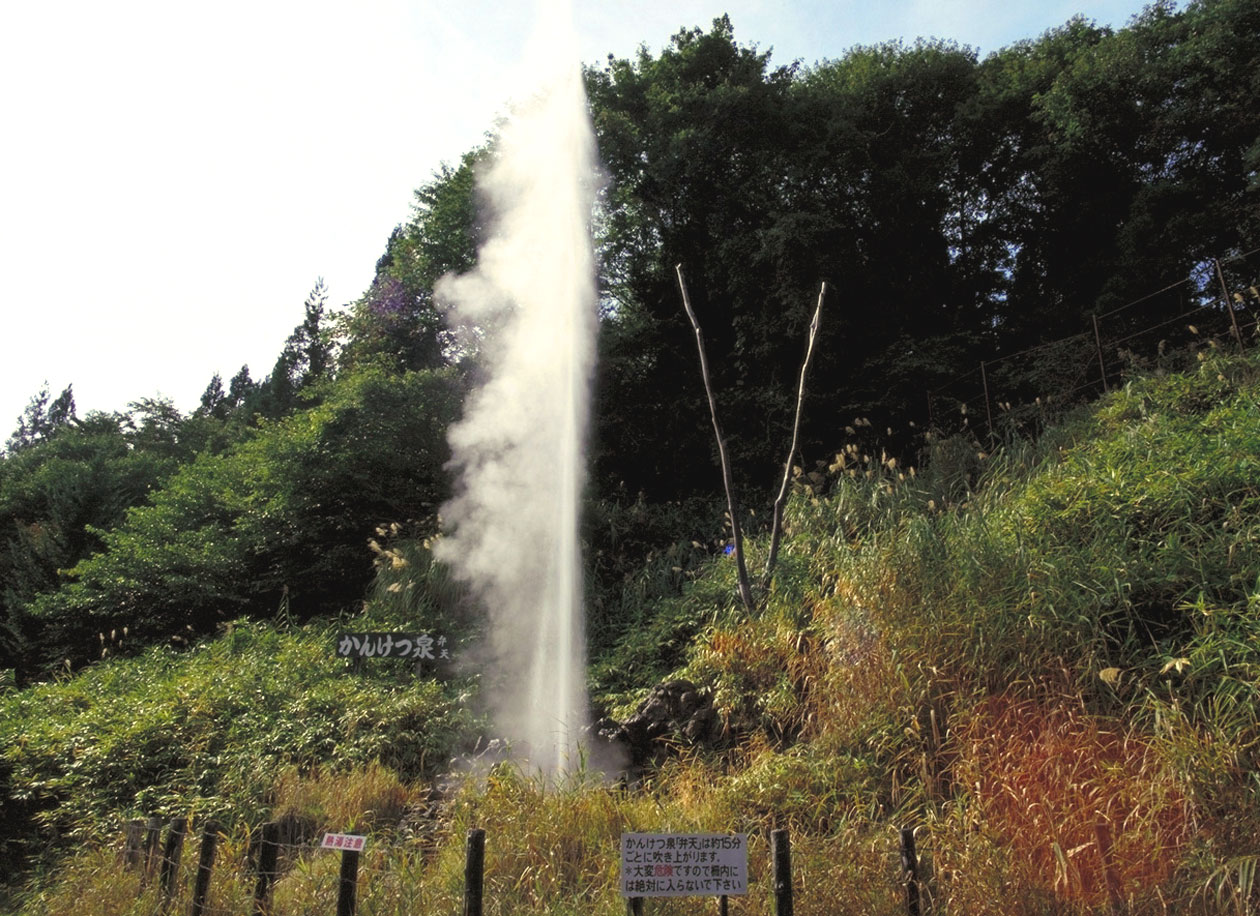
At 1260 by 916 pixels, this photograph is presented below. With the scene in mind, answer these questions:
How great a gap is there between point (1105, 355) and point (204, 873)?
11.7 m

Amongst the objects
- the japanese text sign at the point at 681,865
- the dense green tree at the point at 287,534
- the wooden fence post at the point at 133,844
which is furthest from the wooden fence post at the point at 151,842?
the dense green tree at the point at 287,534

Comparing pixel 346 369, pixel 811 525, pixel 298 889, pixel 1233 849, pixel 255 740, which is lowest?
pixel 298 889

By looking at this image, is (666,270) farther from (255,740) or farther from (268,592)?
(255,740)

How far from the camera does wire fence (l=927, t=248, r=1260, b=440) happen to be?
9609 millimetres

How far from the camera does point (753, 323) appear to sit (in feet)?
47.8

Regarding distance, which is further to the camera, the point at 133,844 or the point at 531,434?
the point at 531,434

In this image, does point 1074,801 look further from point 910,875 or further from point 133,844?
point 133,844

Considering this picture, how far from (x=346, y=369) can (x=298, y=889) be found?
573 inches

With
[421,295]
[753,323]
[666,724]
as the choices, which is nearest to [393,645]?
[666,724]

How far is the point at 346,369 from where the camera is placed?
17516mm

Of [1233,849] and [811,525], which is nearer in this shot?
[1233,849]

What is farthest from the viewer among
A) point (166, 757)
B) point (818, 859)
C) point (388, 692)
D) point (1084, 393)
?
point (1084, 393)

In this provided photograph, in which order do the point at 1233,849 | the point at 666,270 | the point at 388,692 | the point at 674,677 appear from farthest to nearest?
the point at 666,270, the point at 388,692, the point at 674,677, the point at 1233,849

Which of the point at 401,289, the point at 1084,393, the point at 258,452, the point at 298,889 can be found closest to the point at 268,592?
the point at 258,452
